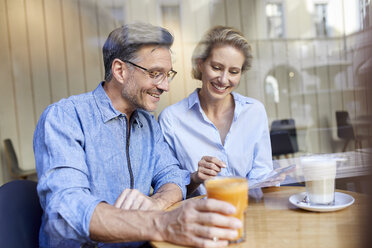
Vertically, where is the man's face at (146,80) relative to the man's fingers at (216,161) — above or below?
above

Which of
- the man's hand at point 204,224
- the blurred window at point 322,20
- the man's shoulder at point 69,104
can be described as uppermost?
the blurred window at point 322,20

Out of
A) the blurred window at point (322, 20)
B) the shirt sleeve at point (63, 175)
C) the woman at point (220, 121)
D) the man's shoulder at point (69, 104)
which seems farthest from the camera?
the blurred window at point (322, 20)

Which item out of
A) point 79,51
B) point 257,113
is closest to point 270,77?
point 79,51

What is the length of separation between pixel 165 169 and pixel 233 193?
56 centimetres

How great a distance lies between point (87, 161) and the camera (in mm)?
→ 983

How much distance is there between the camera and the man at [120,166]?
70 centimetres

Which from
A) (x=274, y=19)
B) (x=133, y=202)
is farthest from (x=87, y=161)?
(x=274, y=19)

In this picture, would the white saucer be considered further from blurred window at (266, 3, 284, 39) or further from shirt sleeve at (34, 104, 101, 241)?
blurred window at (266, 3, 284, 39)

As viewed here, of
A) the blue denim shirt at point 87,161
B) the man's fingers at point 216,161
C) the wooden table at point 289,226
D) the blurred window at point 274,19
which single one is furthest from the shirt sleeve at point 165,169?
the blurred window at point 274,19

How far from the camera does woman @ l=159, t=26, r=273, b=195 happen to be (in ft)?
4.09

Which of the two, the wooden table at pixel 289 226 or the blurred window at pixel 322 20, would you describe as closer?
the wooden table at pixel 289 226

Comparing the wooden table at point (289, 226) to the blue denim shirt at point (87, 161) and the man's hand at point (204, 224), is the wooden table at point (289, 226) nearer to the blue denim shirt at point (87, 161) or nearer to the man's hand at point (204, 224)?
the man's hand at point (204, 224)

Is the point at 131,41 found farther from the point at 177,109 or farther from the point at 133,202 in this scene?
the point at 133,202

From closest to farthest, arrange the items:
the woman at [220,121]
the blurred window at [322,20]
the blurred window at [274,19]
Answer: the woman at [220,121], the blurred window at [322,20], the blurred window at [274,19]
